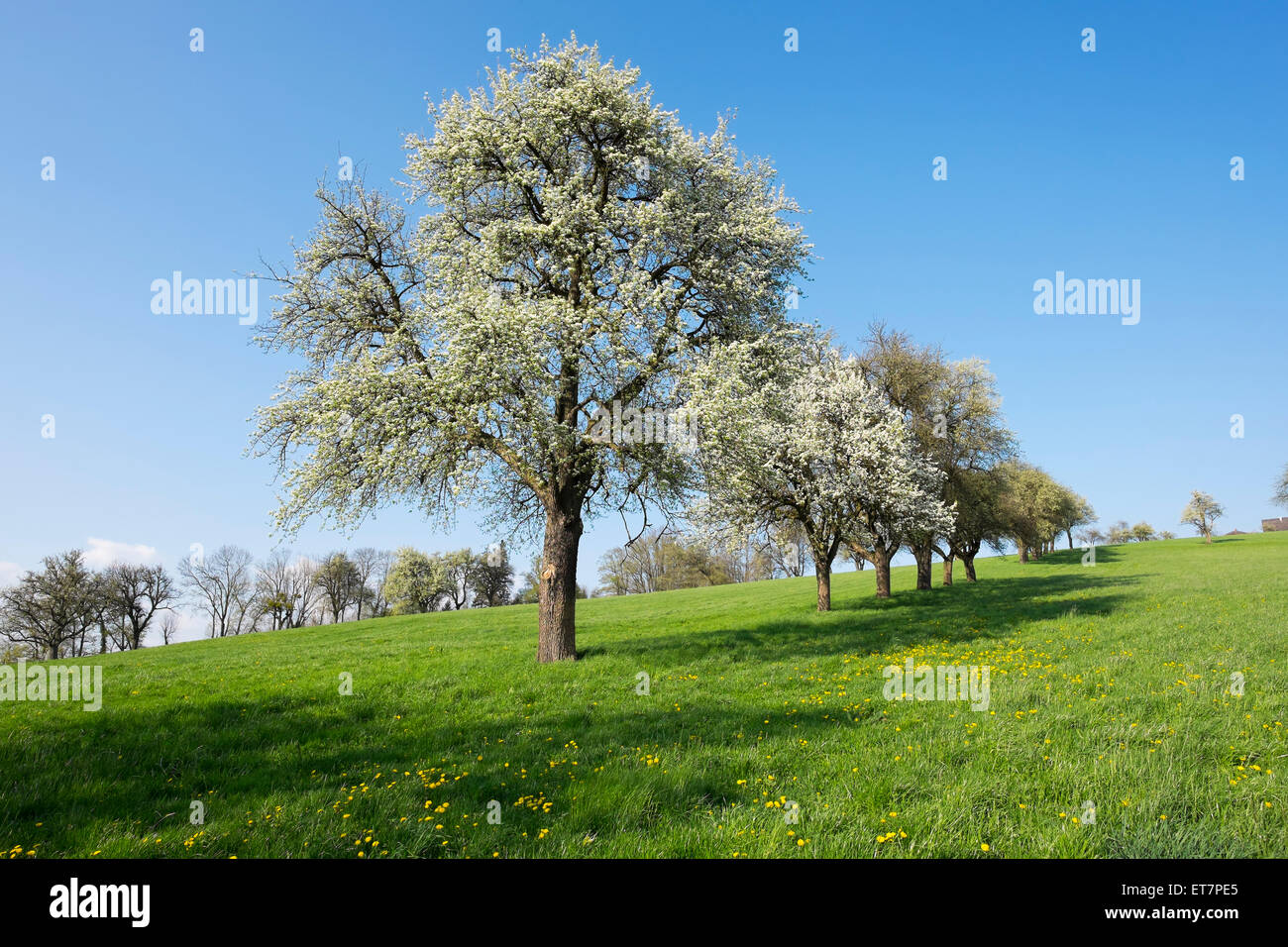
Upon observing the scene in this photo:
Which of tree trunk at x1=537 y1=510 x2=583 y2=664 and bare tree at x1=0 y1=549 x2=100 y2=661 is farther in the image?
bare tree at x1=0 y1=549 x2=100 y2=661

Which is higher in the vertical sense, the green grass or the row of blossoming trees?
the row of blossoming trees

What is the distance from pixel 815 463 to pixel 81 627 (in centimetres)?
7949

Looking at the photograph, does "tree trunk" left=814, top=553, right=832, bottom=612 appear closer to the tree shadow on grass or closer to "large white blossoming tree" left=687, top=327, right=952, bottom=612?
"large white blossoming tree" left=687, top=327, right=952, bottom=612

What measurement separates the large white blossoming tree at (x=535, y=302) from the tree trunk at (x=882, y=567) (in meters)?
18.4

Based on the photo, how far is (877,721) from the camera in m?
10.1

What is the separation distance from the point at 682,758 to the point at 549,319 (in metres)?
10.2

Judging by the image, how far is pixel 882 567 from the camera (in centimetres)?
3275

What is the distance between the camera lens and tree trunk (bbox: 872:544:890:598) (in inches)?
1265

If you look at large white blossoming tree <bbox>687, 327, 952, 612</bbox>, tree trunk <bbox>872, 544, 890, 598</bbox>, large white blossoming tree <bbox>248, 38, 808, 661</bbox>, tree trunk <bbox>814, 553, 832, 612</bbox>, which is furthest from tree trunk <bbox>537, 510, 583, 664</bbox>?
tree trunk <bbox>872, 544, 890, 598</bbox>

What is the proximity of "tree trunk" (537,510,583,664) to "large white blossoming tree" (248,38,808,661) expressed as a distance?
6 cm

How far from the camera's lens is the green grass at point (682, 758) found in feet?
19.7

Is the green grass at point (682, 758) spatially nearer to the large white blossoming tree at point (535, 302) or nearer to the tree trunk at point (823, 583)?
the large white blossoming tree at point (535, 302)
